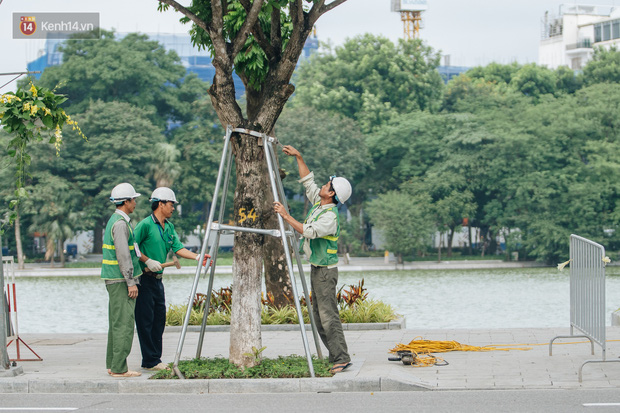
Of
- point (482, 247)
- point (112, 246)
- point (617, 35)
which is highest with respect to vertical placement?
point (617, 35)

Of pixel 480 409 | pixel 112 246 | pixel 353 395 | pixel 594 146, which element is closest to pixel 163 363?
pixel 112 246

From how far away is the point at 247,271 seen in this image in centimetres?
1021

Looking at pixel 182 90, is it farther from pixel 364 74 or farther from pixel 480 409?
pixel 480 409

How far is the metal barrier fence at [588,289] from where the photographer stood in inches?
395

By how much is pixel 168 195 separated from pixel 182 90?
61.0 m

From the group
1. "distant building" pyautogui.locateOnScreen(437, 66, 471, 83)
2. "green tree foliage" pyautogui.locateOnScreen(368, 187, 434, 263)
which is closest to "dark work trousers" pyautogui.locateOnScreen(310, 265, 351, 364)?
"green tree foliage" pyautogui.locateOnScreen(368, 187, 434, 263)

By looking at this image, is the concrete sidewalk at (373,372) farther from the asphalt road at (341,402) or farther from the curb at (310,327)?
the curb at (310,327)

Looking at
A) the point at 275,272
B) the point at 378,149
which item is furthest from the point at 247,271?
the point at 378,149

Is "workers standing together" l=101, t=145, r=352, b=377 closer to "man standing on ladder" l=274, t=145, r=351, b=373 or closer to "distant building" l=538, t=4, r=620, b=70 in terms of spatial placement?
"man standing on ladder" l=274, t=145, r=351, b=373

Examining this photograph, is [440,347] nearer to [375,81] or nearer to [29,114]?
[29,114]

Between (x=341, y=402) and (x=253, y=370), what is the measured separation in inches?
56.1

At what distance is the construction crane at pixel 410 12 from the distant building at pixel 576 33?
50.6ft

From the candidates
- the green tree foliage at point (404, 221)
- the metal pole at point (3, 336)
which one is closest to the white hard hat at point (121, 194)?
the metal pole at point (3, 336)

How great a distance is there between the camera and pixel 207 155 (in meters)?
62.7
